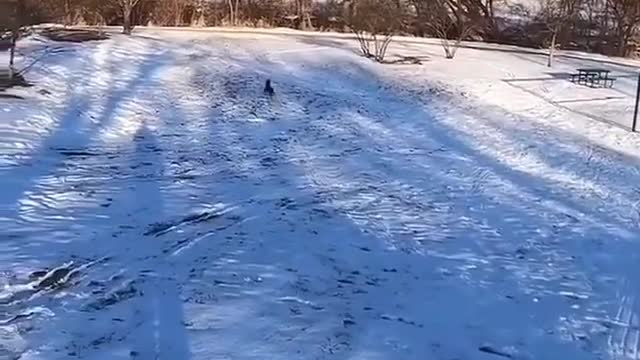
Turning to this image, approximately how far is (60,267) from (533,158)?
20.8ft

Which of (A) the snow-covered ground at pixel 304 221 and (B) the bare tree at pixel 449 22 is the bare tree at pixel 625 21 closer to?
(B) the bare tree at pixel 449 22

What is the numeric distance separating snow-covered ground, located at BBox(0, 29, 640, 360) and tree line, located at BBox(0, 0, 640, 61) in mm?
5667

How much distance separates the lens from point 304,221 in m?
7.61

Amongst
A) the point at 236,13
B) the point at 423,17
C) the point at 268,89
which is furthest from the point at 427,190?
the point at 423,17

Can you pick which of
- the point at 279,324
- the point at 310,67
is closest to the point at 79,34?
the point at 310,67

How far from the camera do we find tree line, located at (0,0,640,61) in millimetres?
20016

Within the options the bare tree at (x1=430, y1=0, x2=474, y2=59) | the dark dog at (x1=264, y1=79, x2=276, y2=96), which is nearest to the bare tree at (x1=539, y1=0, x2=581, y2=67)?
the bare tree at (x1=430, y1=0, x2=474, y2=59)

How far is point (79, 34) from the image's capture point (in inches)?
683

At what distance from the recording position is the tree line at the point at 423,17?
20016 millimetres

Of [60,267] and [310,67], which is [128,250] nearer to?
[60,267]

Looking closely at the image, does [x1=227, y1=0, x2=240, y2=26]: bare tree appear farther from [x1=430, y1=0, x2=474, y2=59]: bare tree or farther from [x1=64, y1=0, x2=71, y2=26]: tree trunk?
[x1=430, y1=0, x2=474, y2=59]: bare tree

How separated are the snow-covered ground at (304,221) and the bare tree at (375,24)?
4263mm

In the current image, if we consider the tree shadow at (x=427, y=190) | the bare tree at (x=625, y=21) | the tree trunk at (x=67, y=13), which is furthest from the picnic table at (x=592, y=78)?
the tree trunk at (x=67, y=13)

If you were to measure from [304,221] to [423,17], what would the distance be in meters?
17.1
